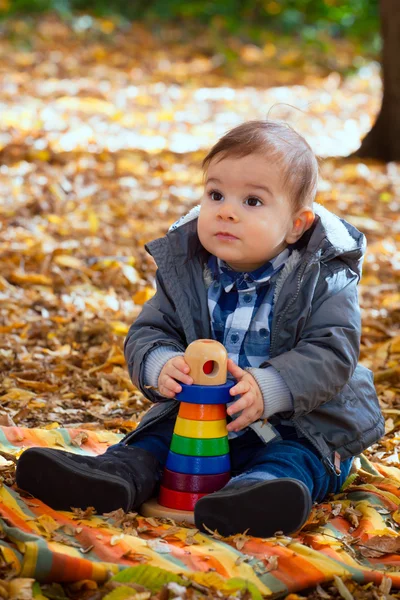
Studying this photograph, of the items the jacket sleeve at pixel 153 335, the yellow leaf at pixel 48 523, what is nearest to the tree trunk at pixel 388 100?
the jacket sleeve at pixel 153 335

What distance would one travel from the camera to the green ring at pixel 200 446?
2885mm

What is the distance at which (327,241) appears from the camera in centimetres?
306

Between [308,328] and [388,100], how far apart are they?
250 inches

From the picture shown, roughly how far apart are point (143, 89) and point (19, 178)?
15.8 ft

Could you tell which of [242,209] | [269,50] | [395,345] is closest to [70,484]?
[242,209]

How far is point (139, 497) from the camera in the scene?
288 cm

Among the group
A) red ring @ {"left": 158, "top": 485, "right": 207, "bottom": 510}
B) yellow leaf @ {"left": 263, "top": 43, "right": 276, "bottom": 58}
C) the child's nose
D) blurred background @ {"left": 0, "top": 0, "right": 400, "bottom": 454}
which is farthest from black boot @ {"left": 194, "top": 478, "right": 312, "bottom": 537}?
yellow leaf @ {"left": 263, "top": 43, "right": 276, "bottom": 58}

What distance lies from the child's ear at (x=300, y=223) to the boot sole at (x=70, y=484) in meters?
0.98

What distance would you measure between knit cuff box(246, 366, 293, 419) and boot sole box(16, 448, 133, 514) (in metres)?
0.48

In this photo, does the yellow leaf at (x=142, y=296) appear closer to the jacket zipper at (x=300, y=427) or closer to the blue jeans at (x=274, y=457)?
the blue jeans at (x=274, y=457)

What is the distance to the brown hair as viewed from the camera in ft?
9.78

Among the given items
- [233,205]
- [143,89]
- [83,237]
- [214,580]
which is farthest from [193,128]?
[214,580]

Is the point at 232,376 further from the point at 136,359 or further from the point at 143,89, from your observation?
the point at 143,89

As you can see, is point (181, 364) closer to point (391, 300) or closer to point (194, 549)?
point (194, 549)
